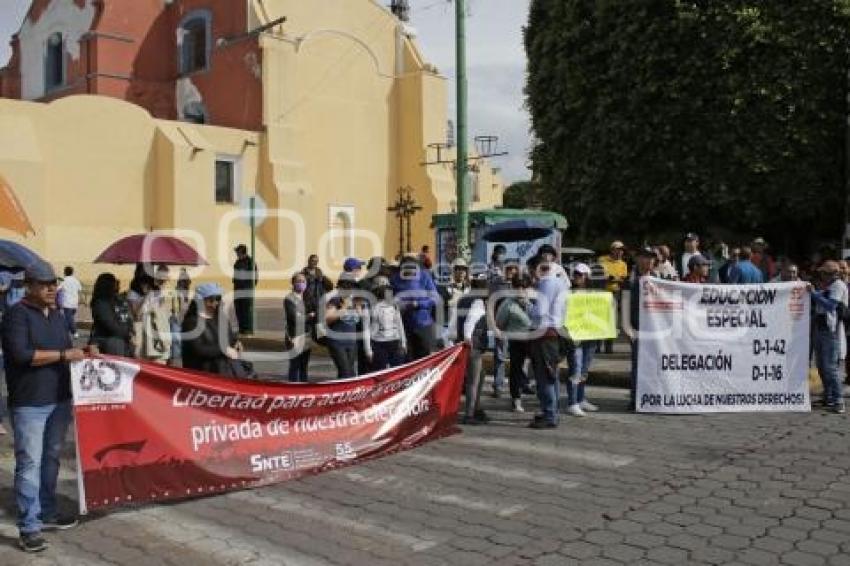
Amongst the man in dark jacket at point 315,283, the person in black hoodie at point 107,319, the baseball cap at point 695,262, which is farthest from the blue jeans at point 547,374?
the person in black hoodie at point 107,319

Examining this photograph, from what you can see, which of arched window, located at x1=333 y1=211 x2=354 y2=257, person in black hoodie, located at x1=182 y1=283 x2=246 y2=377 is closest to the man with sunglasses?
person in black hoodie, located at x1=182 y1=283 x2=246 y2=377

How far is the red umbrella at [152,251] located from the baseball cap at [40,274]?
7.19 metres

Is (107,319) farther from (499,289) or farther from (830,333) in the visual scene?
(830,333)

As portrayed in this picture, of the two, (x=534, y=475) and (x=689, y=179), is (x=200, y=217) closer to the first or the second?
(x=689, y=179)

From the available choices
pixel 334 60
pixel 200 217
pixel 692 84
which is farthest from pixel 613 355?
pixel 334 60

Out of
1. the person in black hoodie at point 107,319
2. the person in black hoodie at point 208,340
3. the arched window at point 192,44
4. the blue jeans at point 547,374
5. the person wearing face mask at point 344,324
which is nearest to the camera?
the person in black hoodie at point 208,340

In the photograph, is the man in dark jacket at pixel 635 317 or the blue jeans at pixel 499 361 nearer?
the man in dark jacket at pixel 635 317

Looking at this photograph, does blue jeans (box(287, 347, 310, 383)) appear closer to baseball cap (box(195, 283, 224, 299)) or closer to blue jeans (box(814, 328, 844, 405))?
baseball cap (box(195, 283, 224, 299))

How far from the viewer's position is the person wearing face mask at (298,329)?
444 inches

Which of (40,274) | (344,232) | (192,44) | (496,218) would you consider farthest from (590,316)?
(192,44)

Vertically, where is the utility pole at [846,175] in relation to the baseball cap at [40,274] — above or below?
above

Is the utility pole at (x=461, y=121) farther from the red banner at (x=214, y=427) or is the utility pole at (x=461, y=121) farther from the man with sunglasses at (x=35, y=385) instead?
Answer: the man with sunglasses at (x=35, y=385)

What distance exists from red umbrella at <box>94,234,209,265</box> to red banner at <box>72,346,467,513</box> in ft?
20.2

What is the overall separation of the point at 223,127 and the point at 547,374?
29.0 m
